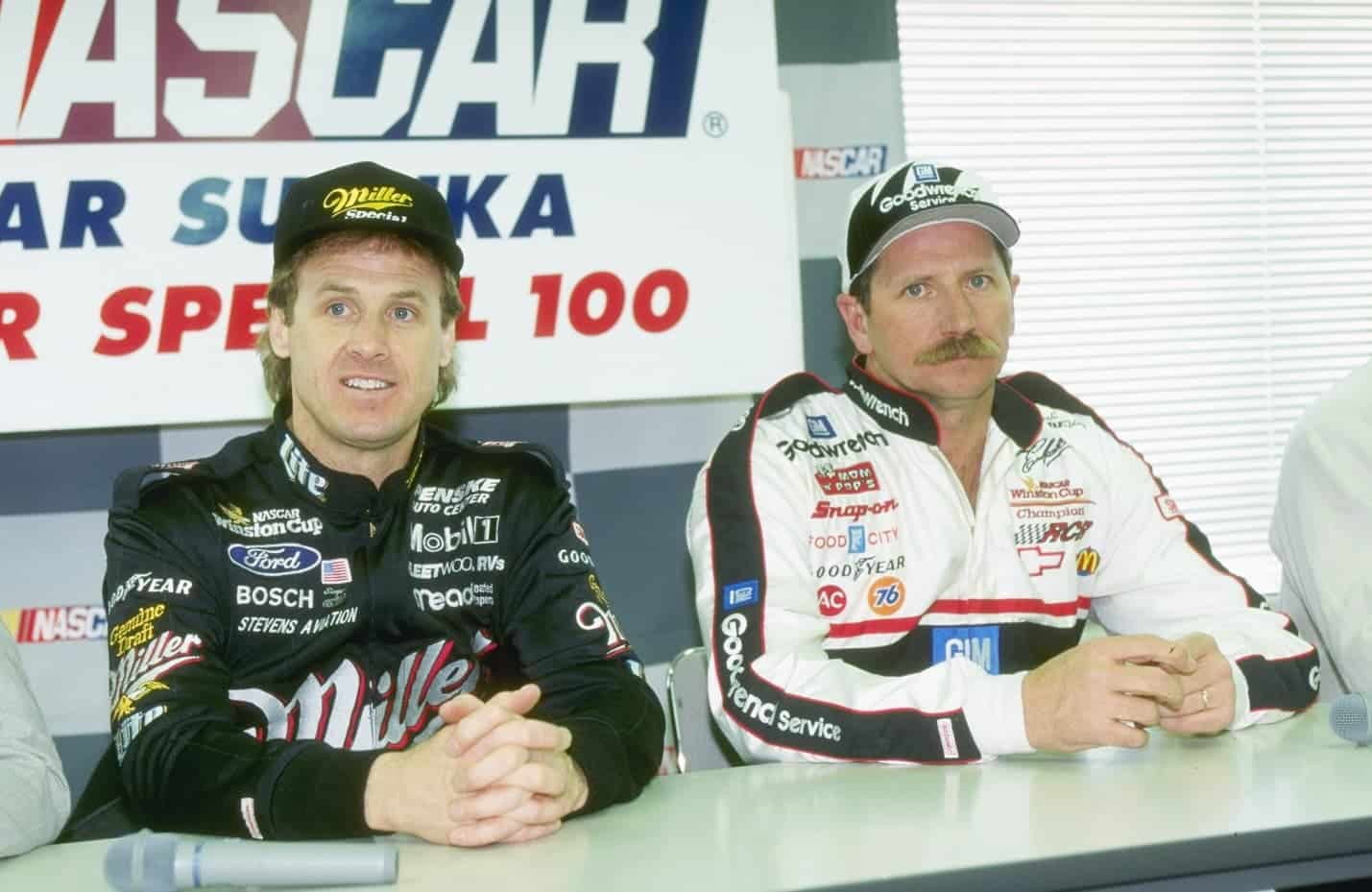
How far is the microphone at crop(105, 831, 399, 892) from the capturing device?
3.19ft

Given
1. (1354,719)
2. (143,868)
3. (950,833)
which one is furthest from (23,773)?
(1354,719)

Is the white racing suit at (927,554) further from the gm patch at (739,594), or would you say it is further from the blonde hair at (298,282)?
the blonde hair at (298,282)

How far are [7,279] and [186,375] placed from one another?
0.29 meters

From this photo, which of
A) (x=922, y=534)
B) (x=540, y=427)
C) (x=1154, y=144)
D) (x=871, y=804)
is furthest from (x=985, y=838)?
(x=1154, y=144)

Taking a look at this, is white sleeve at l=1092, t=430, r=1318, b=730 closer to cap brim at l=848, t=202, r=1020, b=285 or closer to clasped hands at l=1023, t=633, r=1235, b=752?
clasped hands at l=1023, t=633, r=1235, b=752

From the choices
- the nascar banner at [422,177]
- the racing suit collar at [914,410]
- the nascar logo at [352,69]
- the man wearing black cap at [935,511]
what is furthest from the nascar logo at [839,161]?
the racing suit collar at [914,410]

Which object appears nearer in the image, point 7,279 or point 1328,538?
point 1328,538

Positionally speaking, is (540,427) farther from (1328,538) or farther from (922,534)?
(1328,538)

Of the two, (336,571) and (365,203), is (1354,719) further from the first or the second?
(365,203)

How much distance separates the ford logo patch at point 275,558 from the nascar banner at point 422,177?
59 centimetres

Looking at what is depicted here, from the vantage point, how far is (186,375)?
2039 millimetres

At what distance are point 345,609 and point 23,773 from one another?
0.45 metres

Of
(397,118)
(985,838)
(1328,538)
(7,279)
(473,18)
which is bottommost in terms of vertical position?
(985,838)

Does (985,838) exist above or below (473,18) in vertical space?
below
